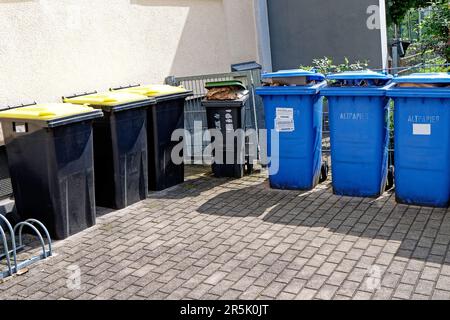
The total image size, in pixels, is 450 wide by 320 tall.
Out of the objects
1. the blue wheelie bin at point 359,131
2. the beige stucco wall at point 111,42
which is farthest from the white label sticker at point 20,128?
the blue wheelie bin at point 359,131

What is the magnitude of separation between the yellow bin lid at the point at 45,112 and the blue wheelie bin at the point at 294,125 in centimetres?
222

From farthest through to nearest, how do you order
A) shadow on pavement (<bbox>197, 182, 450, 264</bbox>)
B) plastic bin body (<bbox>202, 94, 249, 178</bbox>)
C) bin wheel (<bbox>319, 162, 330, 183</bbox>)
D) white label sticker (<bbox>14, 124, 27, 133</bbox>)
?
plastic bin body (<bbox>202, 94, 249, 178</bbox>), bin wheel (<bbox>319, 162, 330, 183</bbox>), white label sticker (<bbox>14, 124, 27, 133</bbox>), shadow on pavement (<bbox>197, 182, 450, 264</bbox>)

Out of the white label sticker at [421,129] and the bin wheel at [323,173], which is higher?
the white label sticker at [421,129]

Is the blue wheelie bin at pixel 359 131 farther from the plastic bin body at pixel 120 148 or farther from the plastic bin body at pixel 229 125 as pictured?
the plastic bin body at pixel 120 148

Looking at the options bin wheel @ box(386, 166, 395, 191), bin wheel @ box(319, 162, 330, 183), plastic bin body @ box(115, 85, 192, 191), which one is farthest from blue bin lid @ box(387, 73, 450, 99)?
plastic bin body @ box(115, 85, 192, 191)

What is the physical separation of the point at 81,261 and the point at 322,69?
4.74 meters

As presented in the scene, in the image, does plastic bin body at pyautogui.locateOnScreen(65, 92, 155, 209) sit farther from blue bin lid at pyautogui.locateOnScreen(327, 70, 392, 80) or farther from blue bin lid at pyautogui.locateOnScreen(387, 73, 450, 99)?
blue bin lid at pyautogui.locateOnScreen(387, 73, 450, 99)

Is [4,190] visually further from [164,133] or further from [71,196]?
[164,133]

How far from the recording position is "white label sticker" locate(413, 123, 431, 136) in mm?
5703

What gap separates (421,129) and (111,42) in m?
4.45

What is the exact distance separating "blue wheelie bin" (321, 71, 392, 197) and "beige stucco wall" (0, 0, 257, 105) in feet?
10.6

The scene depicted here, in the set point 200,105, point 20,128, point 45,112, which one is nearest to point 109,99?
point 45,112

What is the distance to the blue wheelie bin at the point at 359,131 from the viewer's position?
6.08 metres

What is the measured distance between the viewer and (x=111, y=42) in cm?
775
